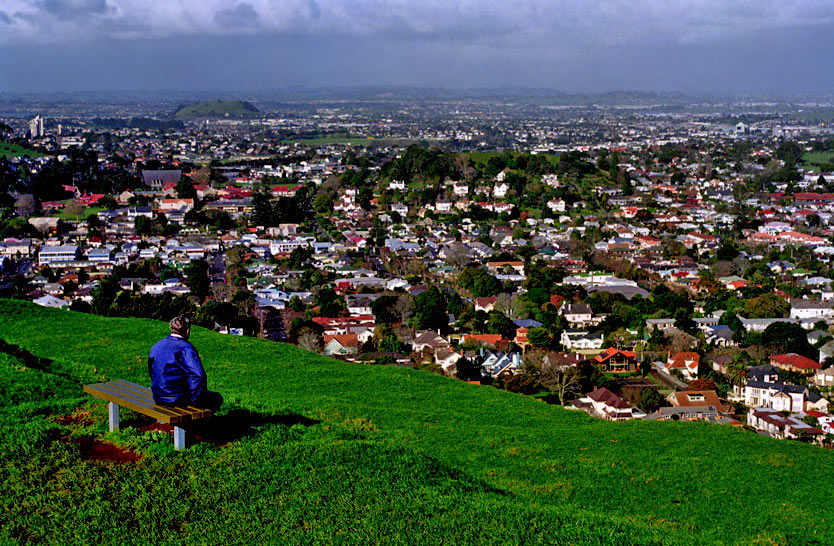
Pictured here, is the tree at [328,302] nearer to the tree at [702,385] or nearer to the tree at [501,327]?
the tree at [501,327]

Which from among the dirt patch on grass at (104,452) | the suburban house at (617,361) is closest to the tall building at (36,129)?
the suburban house at (617,361)

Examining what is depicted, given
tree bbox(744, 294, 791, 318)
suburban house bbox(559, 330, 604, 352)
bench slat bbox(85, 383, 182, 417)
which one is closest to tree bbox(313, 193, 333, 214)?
suburban house bbox(559, 330, 604, 352)

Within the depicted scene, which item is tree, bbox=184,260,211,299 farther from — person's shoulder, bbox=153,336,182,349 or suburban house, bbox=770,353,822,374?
person's shoulder, bbox=153,336,182,349

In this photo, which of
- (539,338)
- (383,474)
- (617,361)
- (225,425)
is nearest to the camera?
(383,474)

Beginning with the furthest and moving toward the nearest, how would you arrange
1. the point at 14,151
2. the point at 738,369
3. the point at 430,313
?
the point at 14,151
the point at 430,313
the point at 738,369

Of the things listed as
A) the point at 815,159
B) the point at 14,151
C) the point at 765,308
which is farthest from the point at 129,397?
the point at 815,159

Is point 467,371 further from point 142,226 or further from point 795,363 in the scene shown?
point 142,226
